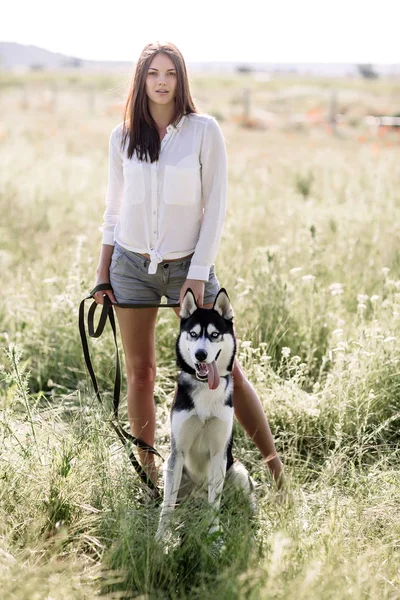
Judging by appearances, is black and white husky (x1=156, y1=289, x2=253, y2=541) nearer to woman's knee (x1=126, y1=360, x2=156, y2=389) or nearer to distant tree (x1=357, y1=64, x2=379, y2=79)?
woman's knee (x1=126, y1=360, x2=156, y2=389)

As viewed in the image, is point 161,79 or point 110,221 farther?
point 110,221

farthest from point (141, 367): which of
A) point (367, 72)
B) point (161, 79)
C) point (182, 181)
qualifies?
point (367, 72)

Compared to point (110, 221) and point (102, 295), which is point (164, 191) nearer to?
point (110, 221)

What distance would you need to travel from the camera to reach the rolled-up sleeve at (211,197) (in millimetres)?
3309


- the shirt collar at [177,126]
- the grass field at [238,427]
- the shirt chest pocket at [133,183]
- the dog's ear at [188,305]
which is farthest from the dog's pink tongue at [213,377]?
the shirt collar at [177,126]

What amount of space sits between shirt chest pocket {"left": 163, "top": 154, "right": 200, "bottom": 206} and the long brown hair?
0.12 metres

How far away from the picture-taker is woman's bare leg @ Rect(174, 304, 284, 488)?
3688 millimetres

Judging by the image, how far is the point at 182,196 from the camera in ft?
10.9

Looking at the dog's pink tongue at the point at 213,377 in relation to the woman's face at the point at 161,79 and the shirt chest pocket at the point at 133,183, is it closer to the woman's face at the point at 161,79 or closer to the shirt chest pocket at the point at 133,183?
the shirt chest pocket at the point at 133,183

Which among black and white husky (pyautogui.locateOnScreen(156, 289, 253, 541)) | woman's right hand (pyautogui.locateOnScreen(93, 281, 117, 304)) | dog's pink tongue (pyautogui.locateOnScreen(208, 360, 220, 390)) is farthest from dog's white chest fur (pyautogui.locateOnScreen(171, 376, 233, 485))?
woman's right hand (pyautogui.locateOnScreen(93, 281, 117, 304))

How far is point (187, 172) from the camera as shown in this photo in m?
3.30

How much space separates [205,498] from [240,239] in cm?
374

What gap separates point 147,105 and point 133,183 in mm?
390

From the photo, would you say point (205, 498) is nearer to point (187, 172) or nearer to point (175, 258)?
point (175, 258)
